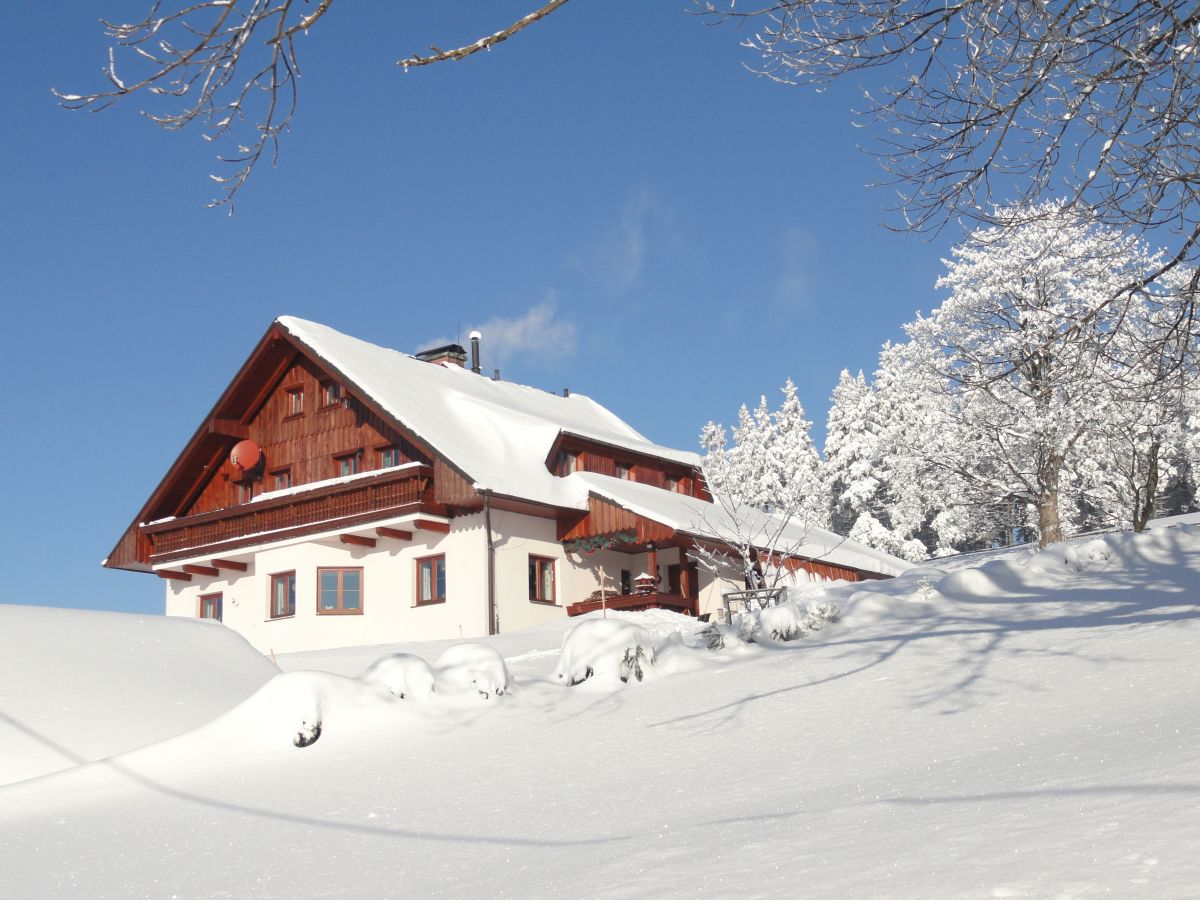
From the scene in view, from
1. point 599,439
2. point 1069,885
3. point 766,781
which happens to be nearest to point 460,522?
point 599,439

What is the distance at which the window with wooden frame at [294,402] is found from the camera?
33031 millimetres

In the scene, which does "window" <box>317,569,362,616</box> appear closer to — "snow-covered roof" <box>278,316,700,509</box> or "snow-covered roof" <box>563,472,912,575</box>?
"snow-covered roof" <box>278,316,700,509</box>

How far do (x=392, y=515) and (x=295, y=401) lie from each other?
6760mm

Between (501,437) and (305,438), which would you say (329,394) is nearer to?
(305,438)

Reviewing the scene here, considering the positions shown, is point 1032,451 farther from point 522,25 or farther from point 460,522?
point 522,25

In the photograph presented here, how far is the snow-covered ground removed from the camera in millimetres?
5266

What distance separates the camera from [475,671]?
12.9 meters

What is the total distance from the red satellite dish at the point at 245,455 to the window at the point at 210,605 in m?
3.68

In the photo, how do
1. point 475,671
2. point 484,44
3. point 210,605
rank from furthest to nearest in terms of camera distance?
1. point 210,605
2. point 475,671
3. point 484,44

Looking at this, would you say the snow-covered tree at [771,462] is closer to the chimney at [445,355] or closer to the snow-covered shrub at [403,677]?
the chimney at [445,355]

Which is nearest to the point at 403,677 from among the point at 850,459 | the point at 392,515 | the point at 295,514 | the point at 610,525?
the point at 392,515

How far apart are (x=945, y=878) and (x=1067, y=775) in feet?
6.82

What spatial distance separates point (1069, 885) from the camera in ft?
13.9

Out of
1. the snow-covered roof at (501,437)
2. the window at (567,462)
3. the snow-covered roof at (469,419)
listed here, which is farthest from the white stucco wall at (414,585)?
the window at (567,462)
